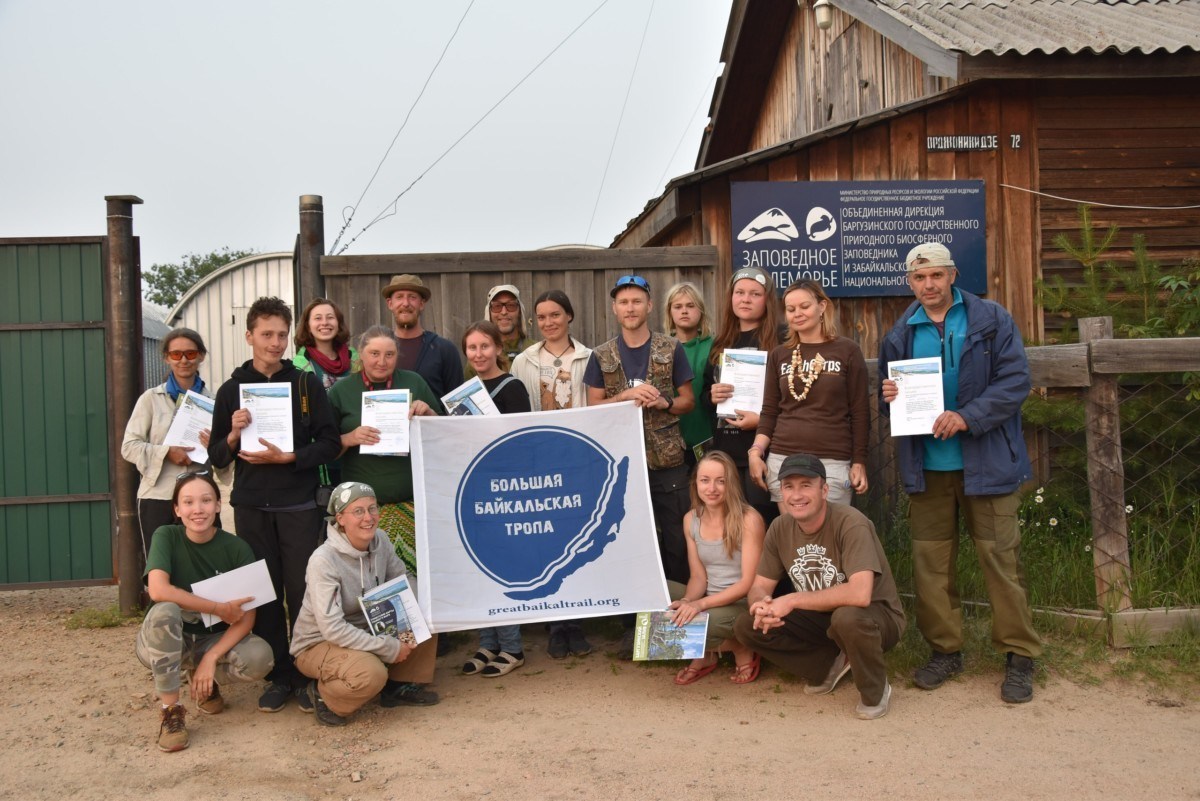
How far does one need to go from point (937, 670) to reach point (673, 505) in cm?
153

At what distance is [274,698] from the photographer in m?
5.01

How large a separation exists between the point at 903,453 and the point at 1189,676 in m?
1.72

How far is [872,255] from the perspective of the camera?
734 centimetres

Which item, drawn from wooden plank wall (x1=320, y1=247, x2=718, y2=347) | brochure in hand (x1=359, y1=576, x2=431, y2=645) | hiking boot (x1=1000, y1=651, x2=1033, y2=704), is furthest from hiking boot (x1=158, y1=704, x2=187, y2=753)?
hiking boot (x1=1000, y1=651, x2=1033, y2=704)

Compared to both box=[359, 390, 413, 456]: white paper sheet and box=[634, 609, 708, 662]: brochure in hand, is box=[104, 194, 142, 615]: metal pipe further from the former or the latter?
box=[634, 609, 708, 662]: brochure in hand

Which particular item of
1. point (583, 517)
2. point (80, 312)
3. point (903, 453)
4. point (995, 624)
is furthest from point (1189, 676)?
point (80, 312)

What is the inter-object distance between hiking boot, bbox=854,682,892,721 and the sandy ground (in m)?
0.05

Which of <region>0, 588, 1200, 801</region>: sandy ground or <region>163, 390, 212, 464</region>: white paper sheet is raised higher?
<region>163, 390, 212, 464</region>: white paper sheet

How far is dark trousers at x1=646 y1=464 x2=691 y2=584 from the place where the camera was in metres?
5.57

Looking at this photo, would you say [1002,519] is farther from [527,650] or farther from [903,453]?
[527,650]

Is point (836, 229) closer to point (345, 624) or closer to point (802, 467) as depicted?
point (802, 467)

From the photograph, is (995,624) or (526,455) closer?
(995,624)

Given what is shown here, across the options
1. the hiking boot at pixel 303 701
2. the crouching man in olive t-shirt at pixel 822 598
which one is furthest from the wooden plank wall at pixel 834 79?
the hiking boot at pixel 303 701

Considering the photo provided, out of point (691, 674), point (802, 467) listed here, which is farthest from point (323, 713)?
point (802, 467)
